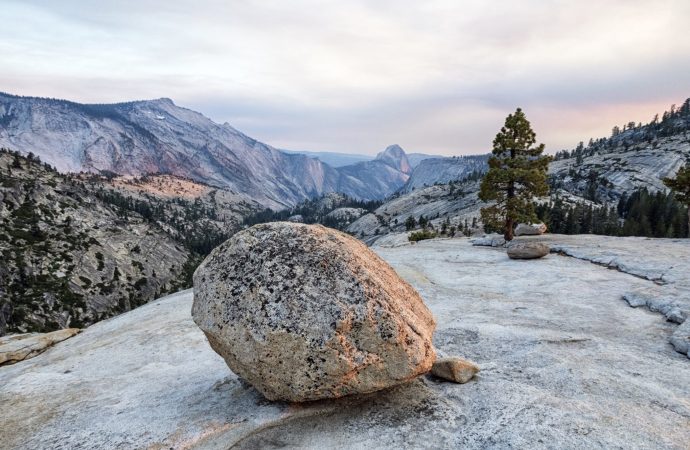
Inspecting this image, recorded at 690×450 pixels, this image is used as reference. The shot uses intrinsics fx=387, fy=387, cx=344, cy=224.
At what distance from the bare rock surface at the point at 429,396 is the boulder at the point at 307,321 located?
114 cm

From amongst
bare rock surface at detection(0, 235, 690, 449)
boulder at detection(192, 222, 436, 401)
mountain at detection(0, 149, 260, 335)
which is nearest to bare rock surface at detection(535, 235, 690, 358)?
bare rock surface at detection(0, 235, 690, 449)

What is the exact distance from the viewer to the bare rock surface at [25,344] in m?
21.0

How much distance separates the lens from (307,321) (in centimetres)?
1055

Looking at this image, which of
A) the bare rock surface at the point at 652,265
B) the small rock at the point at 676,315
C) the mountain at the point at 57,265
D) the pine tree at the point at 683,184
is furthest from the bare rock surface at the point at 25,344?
the mountain at the point at 57,265

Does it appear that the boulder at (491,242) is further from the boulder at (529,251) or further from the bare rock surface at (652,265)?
the boulder at (529,251)

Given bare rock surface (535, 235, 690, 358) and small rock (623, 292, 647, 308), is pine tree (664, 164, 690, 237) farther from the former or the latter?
small rock (623, 292, 647, 308)

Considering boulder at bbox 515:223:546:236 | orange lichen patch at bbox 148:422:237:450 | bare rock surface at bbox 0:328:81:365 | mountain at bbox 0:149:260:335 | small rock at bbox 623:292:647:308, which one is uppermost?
boulder at bbox 515:223:546:236

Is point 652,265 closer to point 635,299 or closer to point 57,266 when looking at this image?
point 635,299

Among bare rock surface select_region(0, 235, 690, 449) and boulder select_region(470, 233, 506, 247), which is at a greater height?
boulder select_region(470, 233, 506, 247)

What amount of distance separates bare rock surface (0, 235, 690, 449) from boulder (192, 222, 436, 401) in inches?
44.8

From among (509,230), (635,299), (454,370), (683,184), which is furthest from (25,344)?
(683,184)

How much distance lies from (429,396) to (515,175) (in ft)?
121

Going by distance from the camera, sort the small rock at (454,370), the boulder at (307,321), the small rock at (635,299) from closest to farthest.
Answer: the boulder at (307,321)
the small rock at (454,370)
the small rock at (635,299)

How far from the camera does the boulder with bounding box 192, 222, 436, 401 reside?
34.6 ft
